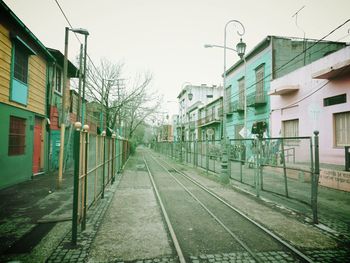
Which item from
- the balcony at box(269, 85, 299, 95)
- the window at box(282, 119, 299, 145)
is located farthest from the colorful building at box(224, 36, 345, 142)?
the window at box(282, 119, 299, 145)

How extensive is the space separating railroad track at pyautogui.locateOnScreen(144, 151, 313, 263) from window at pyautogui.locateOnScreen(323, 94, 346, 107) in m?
8.32

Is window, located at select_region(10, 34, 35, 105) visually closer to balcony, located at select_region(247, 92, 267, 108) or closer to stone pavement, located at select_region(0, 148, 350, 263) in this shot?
stone pavement, located at select_region(0, 148, 350, 263)

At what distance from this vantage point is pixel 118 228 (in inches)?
208

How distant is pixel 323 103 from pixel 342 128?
172 cm

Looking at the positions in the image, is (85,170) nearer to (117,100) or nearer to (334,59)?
(334,59)

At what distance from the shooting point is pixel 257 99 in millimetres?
19391

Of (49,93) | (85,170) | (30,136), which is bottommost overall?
(85,170)

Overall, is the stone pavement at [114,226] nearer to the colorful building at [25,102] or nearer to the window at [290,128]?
the colorful building at [25,102]

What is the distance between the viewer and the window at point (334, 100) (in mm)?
11070

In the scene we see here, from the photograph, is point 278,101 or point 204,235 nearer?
point 204,235

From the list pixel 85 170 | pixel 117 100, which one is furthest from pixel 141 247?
pixel 117 100

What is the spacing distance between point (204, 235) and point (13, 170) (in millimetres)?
8788

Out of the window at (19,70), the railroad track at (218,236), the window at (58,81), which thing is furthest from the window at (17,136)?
the railroad track at (218,236)

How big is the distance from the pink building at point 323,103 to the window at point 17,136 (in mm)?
14431
